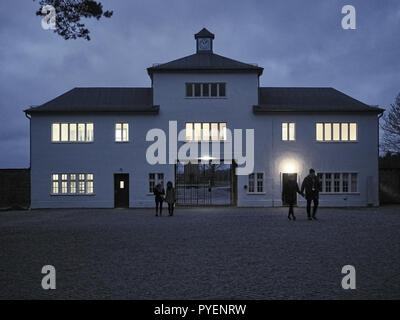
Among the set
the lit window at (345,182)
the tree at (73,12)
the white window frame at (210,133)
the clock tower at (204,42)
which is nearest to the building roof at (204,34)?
the clock tower at (204,42)

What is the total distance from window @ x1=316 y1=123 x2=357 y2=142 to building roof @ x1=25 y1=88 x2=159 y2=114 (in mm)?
10733

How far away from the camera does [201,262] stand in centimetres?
871

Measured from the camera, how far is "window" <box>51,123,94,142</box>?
27906 mm

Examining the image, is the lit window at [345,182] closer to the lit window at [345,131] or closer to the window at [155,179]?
the lit window at [345,131]

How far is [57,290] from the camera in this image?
21.1 feet

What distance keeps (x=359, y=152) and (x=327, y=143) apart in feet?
7.24

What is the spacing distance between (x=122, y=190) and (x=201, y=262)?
19.6 meters

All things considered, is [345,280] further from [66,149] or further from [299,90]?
[299,90]

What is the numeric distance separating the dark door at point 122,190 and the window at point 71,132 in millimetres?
3123

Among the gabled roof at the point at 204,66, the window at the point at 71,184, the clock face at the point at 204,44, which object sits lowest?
the window at the point at 71,184

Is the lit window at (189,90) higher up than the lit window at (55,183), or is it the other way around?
the lit window at (189,90)

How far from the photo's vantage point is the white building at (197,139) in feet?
90.5

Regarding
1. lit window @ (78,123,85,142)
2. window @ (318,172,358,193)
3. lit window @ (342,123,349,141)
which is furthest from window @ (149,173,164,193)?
lit window @ (342,123,349,141)
